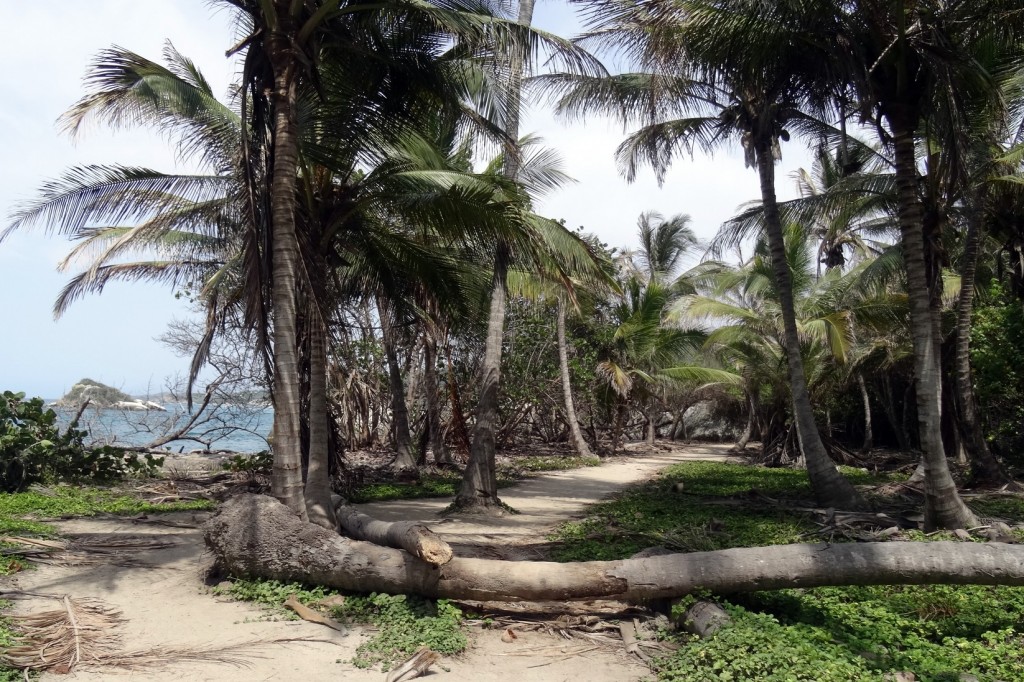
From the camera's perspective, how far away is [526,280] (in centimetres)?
1468

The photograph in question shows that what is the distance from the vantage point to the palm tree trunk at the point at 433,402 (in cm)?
1393

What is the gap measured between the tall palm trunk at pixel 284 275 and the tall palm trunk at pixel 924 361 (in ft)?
22.2

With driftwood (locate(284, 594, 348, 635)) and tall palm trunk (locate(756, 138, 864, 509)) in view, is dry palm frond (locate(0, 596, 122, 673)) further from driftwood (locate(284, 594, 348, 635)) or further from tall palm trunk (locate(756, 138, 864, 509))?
tall palm trunk (locate(756, 138, 864, 509))

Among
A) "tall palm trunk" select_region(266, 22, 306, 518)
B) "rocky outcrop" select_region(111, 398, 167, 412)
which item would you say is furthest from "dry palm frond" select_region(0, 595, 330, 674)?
"rocky outcrop" select_region(111, 398, 167, 412)

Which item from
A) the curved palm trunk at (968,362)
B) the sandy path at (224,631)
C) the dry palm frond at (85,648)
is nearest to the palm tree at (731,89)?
the curved palm trunk at (968,362)

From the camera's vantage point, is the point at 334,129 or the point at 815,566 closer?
the point at 815,566

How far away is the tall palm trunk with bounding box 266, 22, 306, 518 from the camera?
686 cm

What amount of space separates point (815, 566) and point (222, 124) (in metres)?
9.34

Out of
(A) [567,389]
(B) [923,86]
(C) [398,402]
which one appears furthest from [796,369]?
(A) [567,389]

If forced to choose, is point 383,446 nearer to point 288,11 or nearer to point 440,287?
point 440,287

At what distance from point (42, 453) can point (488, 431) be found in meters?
7.10

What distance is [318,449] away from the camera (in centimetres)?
803

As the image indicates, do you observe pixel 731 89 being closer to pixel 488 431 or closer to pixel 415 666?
pixel 488 431

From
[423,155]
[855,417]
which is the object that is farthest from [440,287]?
[855,417]
